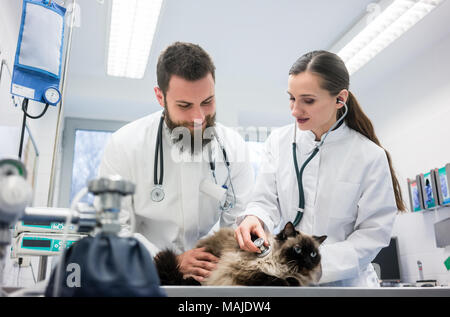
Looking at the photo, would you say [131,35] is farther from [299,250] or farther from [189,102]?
[299,250]

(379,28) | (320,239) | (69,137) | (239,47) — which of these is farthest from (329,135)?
(239,47)

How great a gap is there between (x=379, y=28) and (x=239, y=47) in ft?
3.36

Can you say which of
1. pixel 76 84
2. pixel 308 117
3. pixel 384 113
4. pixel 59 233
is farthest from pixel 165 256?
pixel 384 113

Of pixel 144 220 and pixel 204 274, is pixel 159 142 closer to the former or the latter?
pixel 144 220

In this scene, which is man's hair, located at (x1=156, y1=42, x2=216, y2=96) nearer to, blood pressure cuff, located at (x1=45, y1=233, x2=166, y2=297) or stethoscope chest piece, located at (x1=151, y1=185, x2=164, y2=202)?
stethoscope chest piece, located at (x1=151, y1=185, x2=164, y2=202)

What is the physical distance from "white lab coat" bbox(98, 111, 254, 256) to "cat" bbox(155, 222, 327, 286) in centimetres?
23

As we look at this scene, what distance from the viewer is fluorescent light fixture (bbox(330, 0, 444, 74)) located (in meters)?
2.54

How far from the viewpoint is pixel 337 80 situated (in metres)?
1.28

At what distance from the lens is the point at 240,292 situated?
650mm

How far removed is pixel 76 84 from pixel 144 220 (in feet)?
7.21

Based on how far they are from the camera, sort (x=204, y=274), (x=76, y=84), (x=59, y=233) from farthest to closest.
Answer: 1. (x=76, y=84)
2. (x=59, y=233)
3. (x=204, y=274)

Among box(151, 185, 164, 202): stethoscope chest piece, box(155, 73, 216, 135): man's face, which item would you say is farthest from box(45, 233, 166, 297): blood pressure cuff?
box(155, 73, 216, 135): man's face
